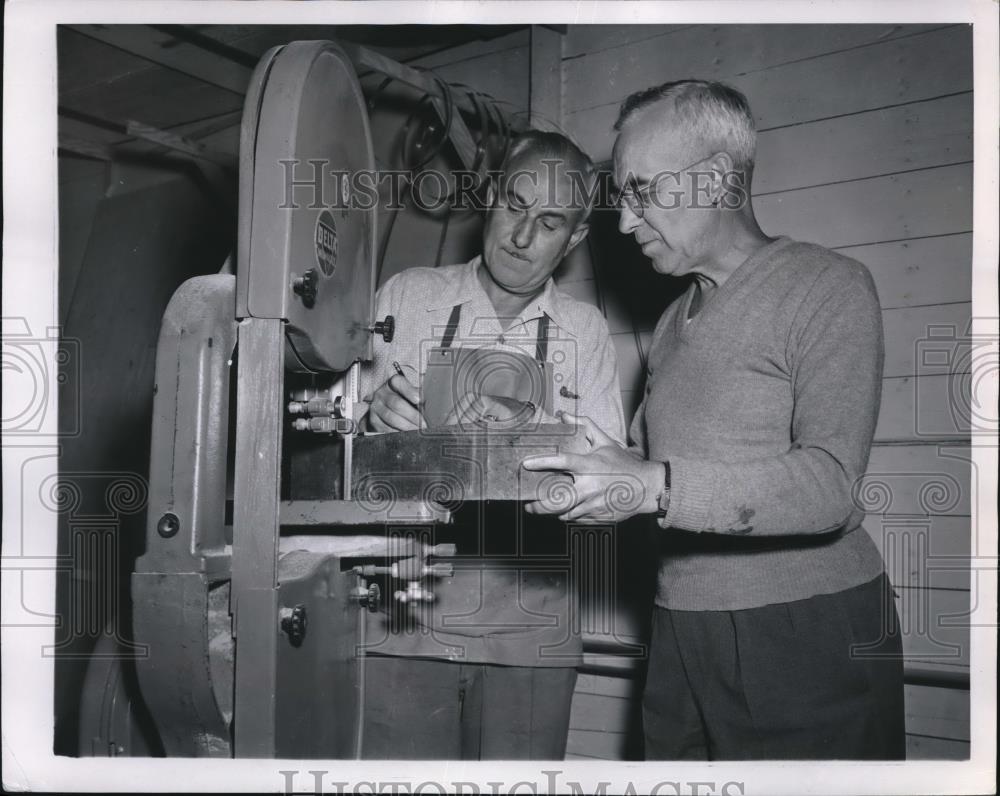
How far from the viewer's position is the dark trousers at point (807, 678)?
4.62ft

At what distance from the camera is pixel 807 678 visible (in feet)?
4.67

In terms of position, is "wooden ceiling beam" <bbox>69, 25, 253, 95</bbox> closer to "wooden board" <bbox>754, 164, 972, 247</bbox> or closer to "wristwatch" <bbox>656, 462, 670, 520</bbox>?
"wooden board" <bbox>754, 164, 972, 247</bbox>

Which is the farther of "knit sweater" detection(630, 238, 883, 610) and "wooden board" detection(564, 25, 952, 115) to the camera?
"wooden board" detection(564, 25, 952, 115)

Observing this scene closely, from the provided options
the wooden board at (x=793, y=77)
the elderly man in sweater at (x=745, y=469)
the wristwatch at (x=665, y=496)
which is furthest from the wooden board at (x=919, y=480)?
the wristwatch at (x=665, y=496)

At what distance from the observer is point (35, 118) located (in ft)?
4.85

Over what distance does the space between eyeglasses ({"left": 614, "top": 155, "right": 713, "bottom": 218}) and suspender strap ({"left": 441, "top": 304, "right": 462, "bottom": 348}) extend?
20.4 inches

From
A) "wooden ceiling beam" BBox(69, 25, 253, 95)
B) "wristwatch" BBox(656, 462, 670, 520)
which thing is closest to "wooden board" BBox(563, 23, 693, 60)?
"wooden ceiling beam" BBox(69, 25, 253, 95)

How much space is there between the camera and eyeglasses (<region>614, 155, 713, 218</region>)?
1558 mm

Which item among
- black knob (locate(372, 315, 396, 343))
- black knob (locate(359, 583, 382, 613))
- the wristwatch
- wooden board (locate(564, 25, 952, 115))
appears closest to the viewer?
the wristwatch

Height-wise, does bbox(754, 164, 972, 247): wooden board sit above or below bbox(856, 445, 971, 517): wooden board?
above

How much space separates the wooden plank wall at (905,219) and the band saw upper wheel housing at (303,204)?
127 cm

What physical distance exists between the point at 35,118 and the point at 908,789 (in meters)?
1.78

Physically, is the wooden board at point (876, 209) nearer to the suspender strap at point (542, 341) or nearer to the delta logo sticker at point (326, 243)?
the suspender strap at point (542, 341)

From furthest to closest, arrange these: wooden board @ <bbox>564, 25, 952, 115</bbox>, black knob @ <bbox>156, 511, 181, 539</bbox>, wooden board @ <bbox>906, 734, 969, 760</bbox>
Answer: wooden board @ <bbox>564, 25, 952, 115</bbox> → wooden board @ <bbox>906, 734, 969, 760</bbox> → black knob @ <bbox>156, 511, 181, 539</bbox>
